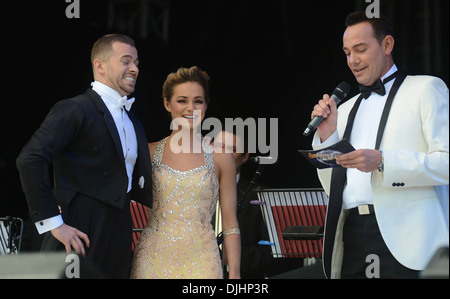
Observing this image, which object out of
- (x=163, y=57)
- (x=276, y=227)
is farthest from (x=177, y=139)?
(x=163, y=57)

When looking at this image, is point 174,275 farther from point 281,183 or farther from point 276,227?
point 281,183

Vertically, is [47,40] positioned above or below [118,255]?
above

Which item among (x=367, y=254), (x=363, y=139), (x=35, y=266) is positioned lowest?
(x=367, y=254)

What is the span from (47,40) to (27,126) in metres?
0.68

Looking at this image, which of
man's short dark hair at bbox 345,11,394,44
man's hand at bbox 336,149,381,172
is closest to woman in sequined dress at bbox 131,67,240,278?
man's hand at bbox 336,149,381,172

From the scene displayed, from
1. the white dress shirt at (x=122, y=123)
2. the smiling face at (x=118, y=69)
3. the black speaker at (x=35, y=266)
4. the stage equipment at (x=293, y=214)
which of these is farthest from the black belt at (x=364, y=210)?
the black speaker at (x=35, y=266)

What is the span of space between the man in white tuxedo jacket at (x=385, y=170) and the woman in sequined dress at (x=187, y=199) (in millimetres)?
460

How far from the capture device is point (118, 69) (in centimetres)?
269

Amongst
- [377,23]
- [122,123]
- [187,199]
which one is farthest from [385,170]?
[122,123]

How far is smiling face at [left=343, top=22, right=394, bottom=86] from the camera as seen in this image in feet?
8.93

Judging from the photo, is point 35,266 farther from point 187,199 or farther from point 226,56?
point 226,56

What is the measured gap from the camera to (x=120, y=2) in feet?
19.1

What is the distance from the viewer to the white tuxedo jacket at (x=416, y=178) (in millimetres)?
2402

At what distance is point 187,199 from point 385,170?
2.85 ft
